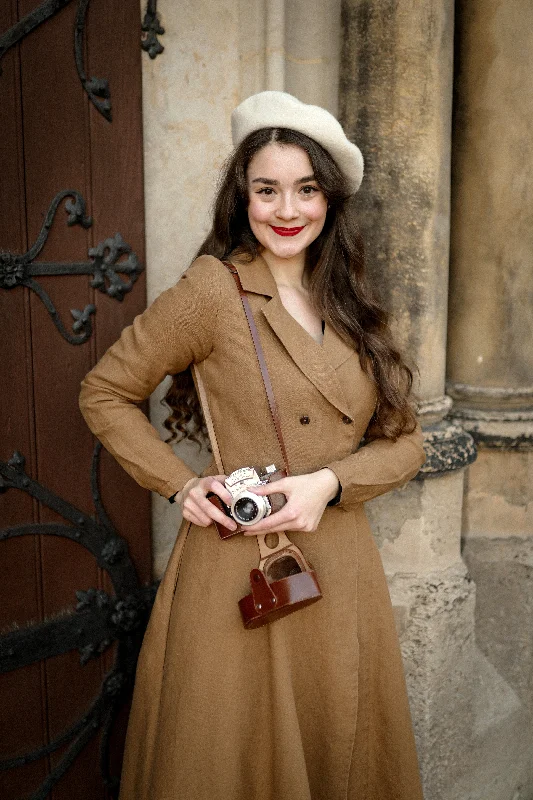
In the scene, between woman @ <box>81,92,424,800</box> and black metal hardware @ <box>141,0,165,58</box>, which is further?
black metal hardware @ <box>141,0,165,58</box>

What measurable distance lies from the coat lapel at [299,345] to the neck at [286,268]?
2.7 inches

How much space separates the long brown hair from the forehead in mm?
38

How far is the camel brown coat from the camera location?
1.52 metres

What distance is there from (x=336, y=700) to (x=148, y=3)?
162 cm

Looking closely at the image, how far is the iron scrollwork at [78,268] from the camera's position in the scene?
68.1 inches

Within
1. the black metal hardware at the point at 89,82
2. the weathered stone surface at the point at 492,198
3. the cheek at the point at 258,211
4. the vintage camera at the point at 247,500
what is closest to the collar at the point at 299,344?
the cheek at the point at 258,211

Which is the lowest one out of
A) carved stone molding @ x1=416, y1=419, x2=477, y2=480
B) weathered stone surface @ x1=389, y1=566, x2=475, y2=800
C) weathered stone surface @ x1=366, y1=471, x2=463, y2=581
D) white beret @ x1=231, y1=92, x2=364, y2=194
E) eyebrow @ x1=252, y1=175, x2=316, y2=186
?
weathered stone surface @ x1=389, y1=566, x2=475, y2=800

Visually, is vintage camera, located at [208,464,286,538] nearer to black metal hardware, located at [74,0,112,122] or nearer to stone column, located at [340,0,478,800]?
stone column, located at [340,0,478,800]

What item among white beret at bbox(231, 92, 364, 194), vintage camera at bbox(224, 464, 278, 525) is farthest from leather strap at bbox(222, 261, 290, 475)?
white beret at bbox(231, 92, 364, 194)

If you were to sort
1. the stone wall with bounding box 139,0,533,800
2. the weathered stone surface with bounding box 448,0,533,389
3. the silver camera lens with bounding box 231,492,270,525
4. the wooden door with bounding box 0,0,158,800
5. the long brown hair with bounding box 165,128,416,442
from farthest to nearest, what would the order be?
the weathered stone surface with bounding box 448,0,533,389 → the stone wall with bounding box 139,0,533,800 → the wooden door with bounding box 0,0,158,800 → the long brown hair with bounding box 165,128,416,442 → the silver camera lens with bounding box 231,492,270,525

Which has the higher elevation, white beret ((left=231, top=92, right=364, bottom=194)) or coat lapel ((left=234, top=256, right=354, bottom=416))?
white beret ((left=231, top=92, right=364, bottom=194))

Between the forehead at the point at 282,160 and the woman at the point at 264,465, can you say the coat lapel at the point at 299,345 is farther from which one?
the forehead at the point at 282,160

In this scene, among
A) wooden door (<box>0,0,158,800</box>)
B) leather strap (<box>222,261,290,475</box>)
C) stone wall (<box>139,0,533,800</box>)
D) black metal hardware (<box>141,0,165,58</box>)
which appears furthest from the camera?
stone wall (<box>139,0,533,800</box>)

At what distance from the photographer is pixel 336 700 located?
1.59 meters
